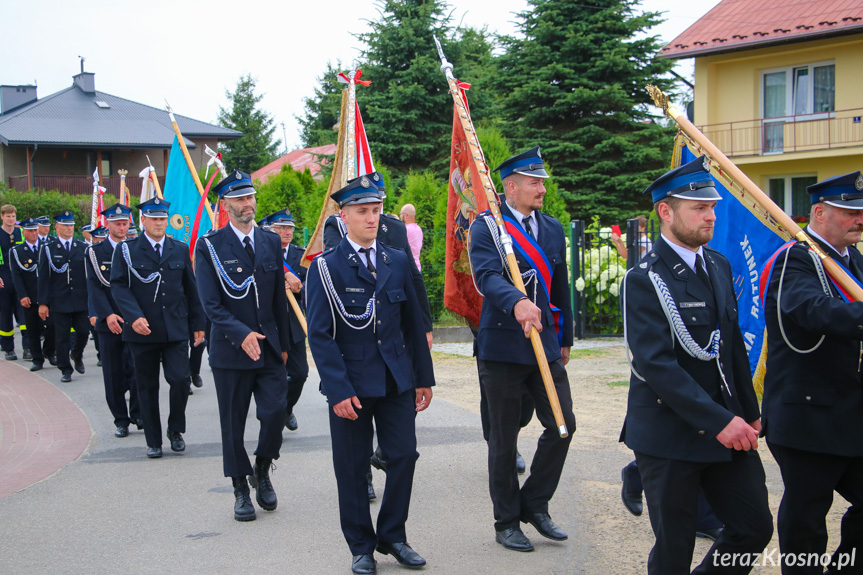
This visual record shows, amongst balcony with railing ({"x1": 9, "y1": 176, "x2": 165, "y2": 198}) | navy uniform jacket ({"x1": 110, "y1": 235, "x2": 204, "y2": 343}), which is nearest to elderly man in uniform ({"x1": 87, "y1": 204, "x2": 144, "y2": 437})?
navy uniform jacket ({"x1": 110, "y1": 235, "x2": 204, "y2": 343})

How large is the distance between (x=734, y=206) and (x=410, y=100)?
19.8 meters

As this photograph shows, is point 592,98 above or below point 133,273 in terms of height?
above

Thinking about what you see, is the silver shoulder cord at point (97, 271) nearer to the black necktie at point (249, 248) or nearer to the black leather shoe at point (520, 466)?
the black necktie at point (249, 248)

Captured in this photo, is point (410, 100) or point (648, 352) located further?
point (410, 100)

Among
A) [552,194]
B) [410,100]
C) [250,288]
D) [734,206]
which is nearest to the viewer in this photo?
[734,206]

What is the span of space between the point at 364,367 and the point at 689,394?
1967 mm

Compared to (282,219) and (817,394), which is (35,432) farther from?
(817,394)

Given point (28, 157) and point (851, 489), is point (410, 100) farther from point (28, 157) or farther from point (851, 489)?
point (28, 157)

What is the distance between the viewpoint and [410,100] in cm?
2467

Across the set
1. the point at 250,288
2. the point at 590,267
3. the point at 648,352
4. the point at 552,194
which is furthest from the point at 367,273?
the point at 552,194

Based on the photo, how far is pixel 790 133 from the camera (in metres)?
25.4

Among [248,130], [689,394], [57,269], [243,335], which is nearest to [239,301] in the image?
[243,335]

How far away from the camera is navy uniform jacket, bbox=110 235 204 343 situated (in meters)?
7.73

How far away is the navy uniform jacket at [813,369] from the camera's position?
Result: 3842 mm
